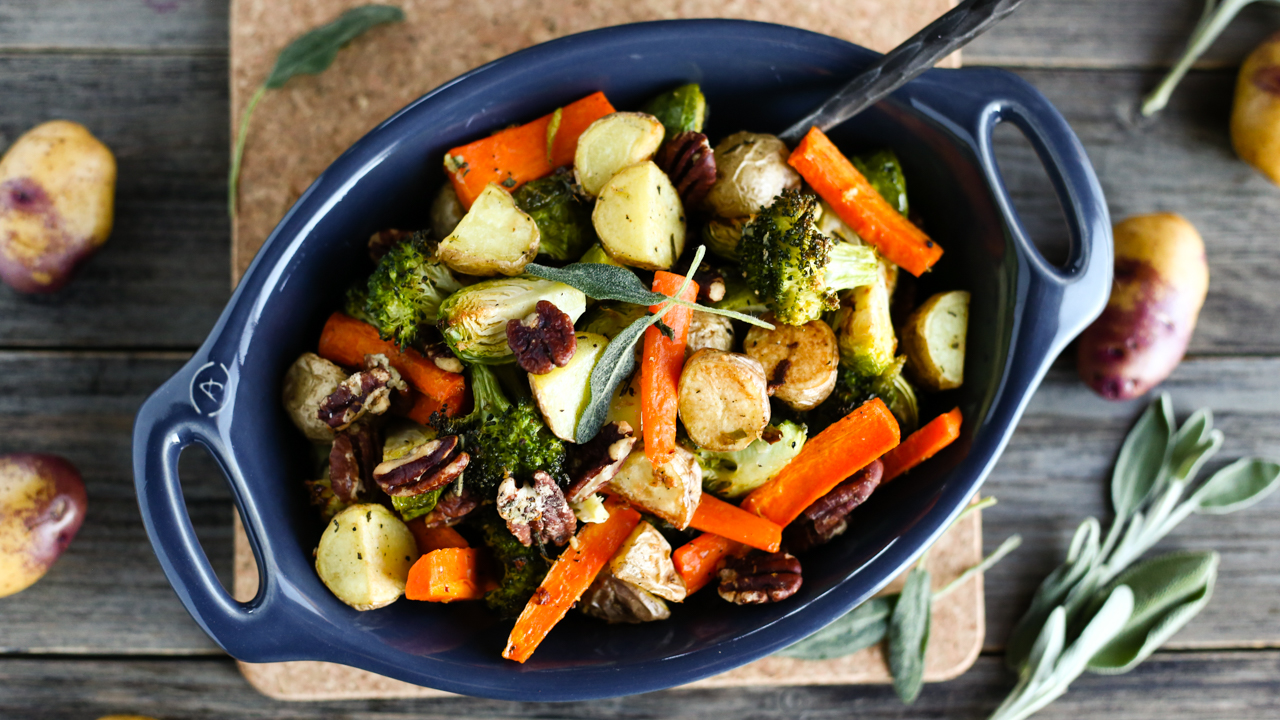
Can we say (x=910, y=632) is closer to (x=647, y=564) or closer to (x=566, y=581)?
(x=647, y=564)

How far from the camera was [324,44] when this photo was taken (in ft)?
6.41

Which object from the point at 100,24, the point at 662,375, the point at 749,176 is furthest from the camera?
the point at 100,24

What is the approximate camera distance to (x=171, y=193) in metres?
2.16

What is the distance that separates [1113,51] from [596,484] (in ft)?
6.35

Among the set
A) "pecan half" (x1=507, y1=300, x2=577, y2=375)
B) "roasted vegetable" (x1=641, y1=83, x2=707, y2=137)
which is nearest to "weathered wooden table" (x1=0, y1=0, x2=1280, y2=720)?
"roasted vegetable" (x1=641, y1=83, x2=707, y2=137)

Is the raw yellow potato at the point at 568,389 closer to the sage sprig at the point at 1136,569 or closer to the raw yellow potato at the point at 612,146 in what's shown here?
the raw yellow potato at the point at 612,146

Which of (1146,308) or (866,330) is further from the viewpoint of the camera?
(1146,308)

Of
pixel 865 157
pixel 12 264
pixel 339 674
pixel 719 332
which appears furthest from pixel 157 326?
pixel 865 157

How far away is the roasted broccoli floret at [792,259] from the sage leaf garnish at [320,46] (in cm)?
112

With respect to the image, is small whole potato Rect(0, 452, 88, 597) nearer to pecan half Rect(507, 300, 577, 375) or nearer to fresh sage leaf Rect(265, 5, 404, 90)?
fresh sage leaf Rect(265, 5, 404, 90)

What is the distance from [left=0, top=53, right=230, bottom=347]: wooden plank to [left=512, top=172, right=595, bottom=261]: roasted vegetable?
1059 mm

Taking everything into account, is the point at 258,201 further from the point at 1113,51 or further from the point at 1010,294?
the point at 1113,51

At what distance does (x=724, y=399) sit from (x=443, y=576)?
2.02ft

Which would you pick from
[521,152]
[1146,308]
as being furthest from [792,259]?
[1146,308]
